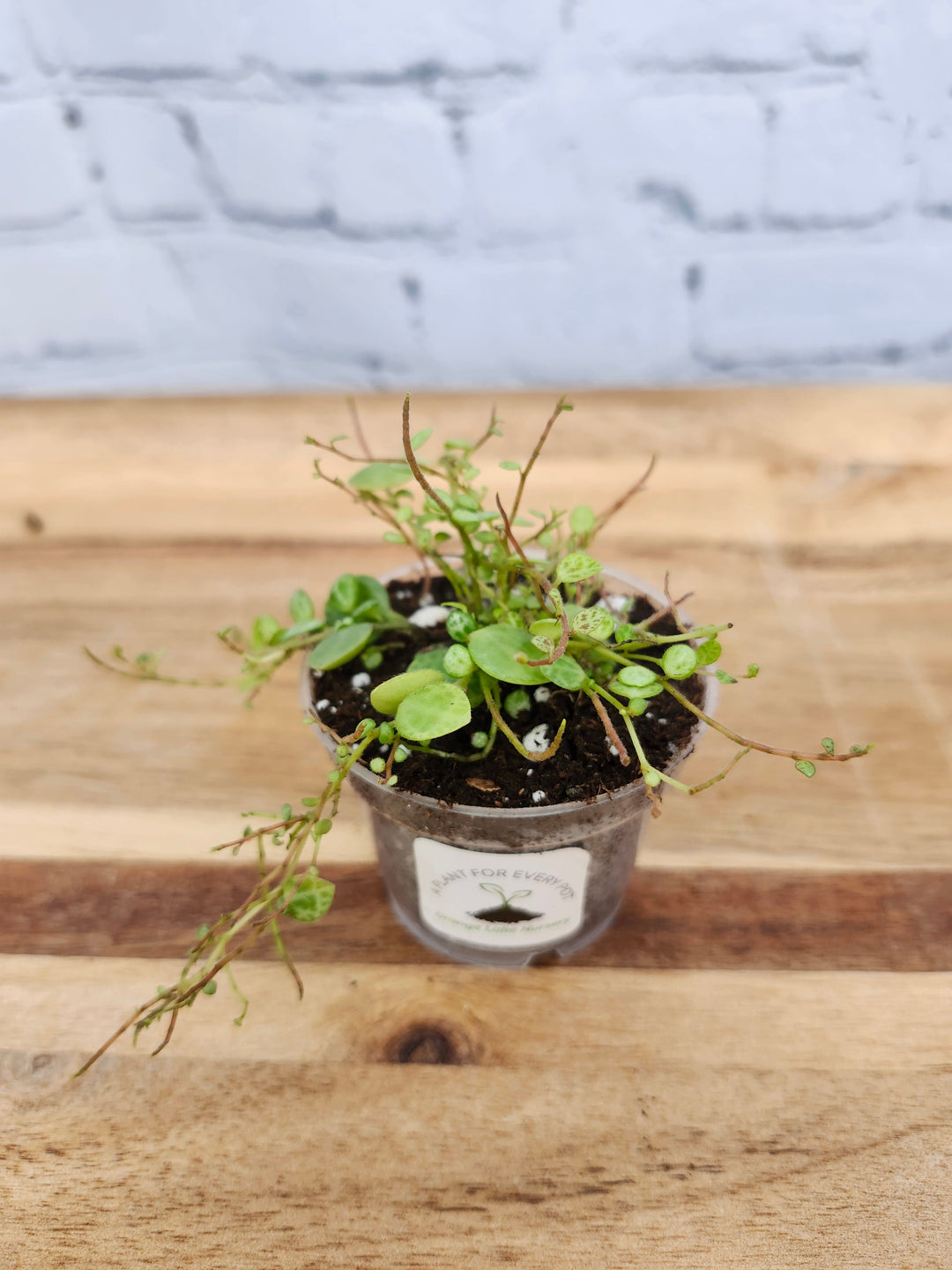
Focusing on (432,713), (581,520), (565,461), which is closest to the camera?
(432,713)

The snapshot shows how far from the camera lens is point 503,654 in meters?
0.43

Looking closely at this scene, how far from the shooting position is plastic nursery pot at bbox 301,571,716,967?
46 cm

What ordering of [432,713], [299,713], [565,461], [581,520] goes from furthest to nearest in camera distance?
[565,461]
[299,713]
[581,520]
[432,713]

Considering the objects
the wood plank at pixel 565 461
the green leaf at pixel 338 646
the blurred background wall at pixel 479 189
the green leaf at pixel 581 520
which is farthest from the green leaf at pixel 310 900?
the blurred background wall at pixel 479 189

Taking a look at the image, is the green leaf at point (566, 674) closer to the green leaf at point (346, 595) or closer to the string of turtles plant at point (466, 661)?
the string of turtles plant at point (466, 661)

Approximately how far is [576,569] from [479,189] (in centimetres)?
84

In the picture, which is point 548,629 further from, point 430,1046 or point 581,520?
point 430,1046

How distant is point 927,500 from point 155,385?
105cm

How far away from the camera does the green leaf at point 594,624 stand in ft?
1.40

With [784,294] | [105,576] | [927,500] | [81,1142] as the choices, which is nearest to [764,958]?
[81,1142]

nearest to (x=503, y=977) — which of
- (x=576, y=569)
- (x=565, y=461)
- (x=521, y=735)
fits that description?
(x=521, y=735)

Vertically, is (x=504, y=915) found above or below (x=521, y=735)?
below

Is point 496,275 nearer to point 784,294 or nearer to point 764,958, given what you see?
point 784,294

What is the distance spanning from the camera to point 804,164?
1.07 m
